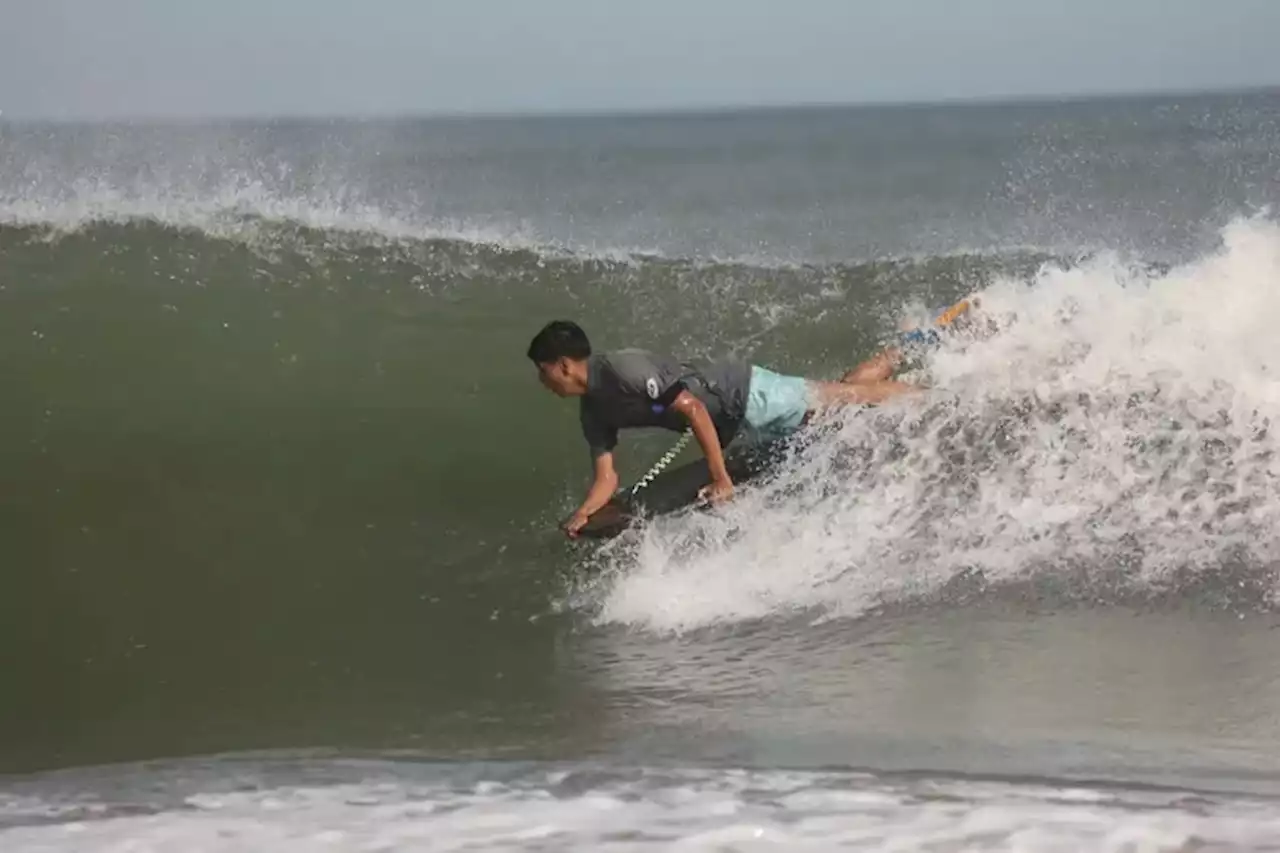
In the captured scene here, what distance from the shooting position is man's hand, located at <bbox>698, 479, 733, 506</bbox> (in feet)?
17.8

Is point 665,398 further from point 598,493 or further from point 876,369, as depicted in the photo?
point 876,369

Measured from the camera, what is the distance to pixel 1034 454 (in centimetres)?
634

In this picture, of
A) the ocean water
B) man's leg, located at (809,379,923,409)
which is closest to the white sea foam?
the ocean water

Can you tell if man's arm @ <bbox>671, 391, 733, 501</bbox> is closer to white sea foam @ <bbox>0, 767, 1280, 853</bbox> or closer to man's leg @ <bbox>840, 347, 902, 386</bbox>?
man's leg @ <bbox>840, 347, 902, 386</bbox>

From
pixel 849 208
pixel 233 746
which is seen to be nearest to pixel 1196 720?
pixel 233 746

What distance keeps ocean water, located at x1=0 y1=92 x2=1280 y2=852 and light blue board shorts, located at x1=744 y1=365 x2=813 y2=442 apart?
0.17 m

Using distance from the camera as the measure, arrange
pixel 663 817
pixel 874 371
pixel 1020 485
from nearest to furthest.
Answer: pixel 663 817 → pixel 1020 485 → pixel 874 371

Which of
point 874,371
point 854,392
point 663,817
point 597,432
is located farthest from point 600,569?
Answer: point 663,817

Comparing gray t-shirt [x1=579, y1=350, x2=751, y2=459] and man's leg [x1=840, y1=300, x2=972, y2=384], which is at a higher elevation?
man's leg [x1=840, y1=300, x2=972, y2=384]

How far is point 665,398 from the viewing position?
18.0 feet

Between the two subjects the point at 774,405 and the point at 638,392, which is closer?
the point at 638,392

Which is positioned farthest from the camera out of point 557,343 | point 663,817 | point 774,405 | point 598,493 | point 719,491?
point 774,405

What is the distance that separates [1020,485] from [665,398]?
1.86m

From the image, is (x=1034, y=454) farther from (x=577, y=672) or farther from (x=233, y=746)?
(x=233, y=746)
